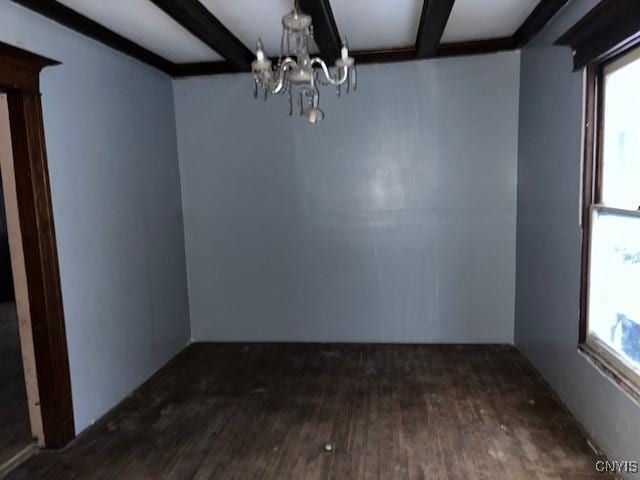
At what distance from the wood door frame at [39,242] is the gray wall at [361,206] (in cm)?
173

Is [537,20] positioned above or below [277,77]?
above

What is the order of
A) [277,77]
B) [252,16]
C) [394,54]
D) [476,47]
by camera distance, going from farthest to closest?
[394,54] → [476,47] → [252,16] → [277,77]

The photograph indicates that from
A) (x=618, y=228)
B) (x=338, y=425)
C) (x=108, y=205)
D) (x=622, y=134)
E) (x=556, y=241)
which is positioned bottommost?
(x=338, y=425)

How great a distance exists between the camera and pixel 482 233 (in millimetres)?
3922

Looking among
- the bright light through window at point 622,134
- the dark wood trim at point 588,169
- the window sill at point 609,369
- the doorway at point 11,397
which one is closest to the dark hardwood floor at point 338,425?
the doorway at point 11,397

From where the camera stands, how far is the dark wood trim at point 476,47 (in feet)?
11.7

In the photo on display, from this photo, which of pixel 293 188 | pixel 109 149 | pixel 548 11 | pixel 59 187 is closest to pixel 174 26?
pixel 109 149

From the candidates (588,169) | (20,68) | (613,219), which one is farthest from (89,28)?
(613,219)

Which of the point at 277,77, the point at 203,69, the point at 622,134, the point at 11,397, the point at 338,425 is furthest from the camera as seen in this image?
the point at 203,69

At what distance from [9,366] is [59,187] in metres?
2.07

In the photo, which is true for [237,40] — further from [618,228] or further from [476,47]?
[618,228]

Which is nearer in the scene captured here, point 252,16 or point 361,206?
point 252,16

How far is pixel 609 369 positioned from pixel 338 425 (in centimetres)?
149

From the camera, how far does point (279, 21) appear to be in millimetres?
3006
